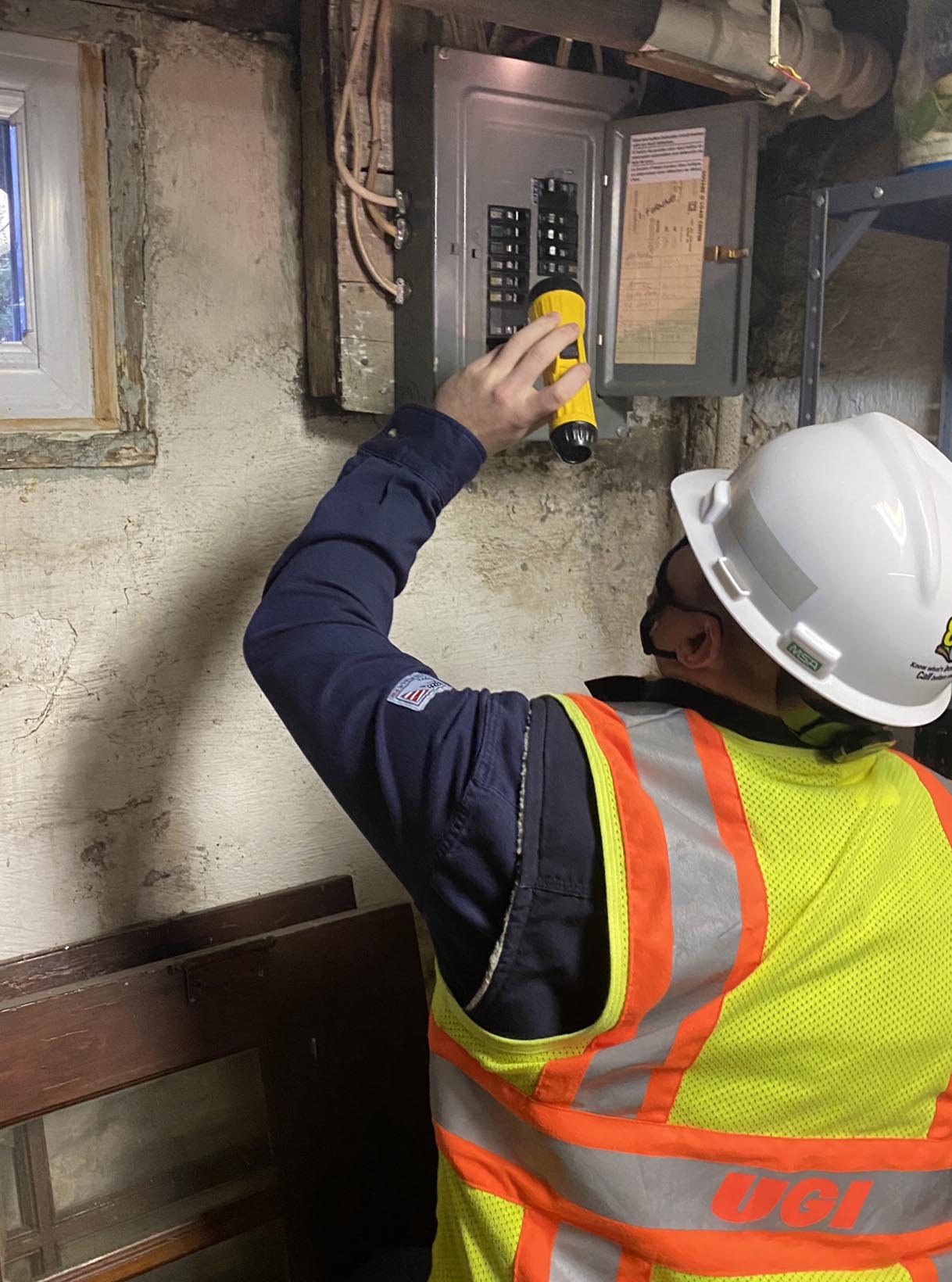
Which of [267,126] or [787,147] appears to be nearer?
[267,126]

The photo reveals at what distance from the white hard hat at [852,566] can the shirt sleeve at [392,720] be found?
0.72ft

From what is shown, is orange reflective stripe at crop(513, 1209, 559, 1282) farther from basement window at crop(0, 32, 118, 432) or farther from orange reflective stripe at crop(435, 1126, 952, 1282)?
basement window at crop(0, 32, 118, 432)

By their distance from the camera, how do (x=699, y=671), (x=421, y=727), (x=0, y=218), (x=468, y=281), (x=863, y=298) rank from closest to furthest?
(x=421, y=727)
(x=699, y=671)
(x=0, y=218)
(x=468, y=281)
(x=863, y=298)

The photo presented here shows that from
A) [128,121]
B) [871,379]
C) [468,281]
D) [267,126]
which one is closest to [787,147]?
[871,379]

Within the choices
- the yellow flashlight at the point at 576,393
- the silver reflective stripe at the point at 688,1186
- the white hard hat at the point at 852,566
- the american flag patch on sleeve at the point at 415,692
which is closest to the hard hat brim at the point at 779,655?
the white hard hat at the point at 852,566

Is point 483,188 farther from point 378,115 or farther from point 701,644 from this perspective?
point 701,644

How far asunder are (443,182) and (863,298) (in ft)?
2.15

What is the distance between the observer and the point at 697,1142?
756 mm

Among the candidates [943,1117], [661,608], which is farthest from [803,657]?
[943,1117]

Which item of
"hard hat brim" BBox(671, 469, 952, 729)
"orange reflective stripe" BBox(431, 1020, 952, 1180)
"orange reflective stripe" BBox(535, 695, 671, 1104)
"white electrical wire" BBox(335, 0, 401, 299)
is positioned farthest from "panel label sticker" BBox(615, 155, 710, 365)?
"orange reflective stripe" BBox(431, 1020, 952, 1180)

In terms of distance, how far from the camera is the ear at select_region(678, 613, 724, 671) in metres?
0.82

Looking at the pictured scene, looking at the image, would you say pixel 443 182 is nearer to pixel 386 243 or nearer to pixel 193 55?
pixel 386 243

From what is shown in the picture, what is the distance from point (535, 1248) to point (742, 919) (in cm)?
32

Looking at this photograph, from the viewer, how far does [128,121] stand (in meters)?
1.02
